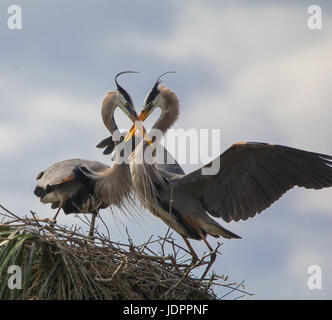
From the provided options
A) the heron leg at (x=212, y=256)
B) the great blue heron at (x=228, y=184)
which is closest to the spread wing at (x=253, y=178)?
the great blue heron at (x=228, y=184)

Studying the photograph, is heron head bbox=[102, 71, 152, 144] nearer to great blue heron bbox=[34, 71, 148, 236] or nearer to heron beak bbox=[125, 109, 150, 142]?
great blue heron bbox=[34, 71, 148, 236]

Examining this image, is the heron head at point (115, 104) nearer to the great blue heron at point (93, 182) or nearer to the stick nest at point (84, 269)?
the great blue heron at point (93, 182)

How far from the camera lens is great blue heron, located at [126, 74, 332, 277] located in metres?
7.02

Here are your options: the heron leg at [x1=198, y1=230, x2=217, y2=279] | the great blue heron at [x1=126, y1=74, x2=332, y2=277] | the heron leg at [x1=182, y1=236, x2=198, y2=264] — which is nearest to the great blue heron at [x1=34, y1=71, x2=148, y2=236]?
the great blue heron at [x1=126, y1=74, x2=332, y2=277]

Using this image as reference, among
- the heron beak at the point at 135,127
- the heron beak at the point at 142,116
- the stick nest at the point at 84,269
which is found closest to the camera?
the stick nest at the point at 84,269

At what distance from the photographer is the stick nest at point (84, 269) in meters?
5.66

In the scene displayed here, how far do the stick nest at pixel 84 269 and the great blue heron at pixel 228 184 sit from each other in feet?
2.05

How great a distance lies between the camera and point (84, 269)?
5.85 meters

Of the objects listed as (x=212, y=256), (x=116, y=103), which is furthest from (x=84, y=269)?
(x=116, y=103)

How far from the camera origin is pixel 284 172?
712 cm

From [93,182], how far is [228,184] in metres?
2.10

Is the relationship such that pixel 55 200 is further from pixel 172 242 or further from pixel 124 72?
pixel 172 242

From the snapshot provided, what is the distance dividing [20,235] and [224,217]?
244 cm
